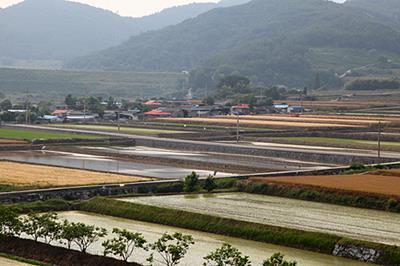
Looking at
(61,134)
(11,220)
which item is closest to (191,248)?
(11,220)

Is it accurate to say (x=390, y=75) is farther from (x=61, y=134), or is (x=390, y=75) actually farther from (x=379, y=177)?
(x=379, y=177)

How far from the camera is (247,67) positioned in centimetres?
19700

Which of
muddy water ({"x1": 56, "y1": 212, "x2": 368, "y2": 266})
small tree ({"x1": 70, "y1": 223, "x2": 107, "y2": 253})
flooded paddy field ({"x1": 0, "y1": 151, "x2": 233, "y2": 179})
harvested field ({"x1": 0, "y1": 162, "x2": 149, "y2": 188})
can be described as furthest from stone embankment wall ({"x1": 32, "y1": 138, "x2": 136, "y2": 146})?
small tree ({"x1": 70, "y1": 223, "x2": 107, "y2": 253})

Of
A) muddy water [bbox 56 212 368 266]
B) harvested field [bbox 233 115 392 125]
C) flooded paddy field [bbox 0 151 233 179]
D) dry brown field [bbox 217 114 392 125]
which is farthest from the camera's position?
dry brown field [bbox 217 114 392 125]

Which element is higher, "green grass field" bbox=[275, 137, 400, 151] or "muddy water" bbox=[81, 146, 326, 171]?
"green grass field" bbox=[275, 137, 400, 151]

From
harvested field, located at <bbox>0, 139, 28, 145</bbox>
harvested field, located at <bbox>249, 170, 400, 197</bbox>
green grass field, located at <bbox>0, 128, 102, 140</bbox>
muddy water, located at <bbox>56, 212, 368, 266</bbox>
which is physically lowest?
green grass field, located at <bbox>0, 128, 102, 140</bbox>

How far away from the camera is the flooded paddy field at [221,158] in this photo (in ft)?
155

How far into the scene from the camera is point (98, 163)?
48.0 m

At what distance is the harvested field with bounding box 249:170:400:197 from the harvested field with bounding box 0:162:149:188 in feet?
19.8

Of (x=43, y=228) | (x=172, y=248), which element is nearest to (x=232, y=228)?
(x=172, y=248)

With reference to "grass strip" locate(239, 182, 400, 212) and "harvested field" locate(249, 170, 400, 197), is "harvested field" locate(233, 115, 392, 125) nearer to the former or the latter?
"harvested field" locate(249, 170, 400, 197)

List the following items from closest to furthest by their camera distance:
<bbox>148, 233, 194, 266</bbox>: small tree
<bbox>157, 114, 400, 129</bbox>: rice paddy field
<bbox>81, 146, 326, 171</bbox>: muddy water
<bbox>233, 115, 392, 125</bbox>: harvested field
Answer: <bbox>148, 233, 194, 266</bbox>: small tree
<bbox>81, 146, 326, 171</bbox>: muddy water
<bbox>157, 114, 400, 129</bbox>: rice paddy field
<bbox>233, 115, 392, 125</bbox>: harvested field

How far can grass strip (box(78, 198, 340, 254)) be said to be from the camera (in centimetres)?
2562

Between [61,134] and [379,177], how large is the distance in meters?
36.8
